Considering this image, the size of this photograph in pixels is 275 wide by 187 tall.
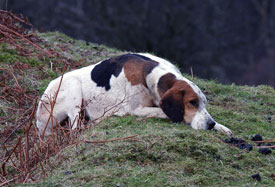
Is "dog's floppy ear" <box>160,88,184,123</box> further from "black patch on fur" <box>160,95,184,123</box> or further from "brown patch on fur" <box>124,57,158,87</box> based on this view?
"brown patch on fur" <box>124,57,158,87</box>

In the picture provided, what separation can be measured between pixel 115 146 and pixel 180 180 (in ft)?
3.46

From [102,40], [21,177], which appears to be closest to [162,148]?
[21,177]

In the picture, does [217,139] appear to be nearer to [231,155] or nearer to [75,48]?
[231,155]

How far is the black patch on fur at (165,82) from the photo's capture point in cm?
830

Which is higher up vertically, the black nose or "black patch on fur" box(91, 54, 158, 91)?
"black patch on fur" box(91, 54, 158, 91)

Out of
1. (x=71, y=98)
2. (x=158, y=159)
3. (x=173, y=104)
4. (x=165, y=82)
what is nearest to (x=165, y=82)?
(x=165, y=82)

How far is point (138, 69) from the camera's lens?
8672mm

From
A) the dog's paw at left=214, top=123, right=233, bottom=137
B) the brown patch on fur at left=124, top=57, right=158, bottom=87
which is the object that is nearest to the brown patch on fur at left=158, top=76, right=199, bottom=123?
the dog's paw at left=214, top=123, right=233, bottom=137

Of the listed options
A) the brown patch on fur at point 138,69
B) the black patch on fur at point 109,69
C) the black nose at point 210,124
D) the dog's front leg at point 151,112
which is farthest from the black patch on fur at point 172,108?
the black patch on fur at point 109,69

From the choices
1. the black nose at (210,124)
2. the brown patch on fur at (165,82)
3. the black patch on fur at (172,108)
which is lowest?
the black nose at (210,124)

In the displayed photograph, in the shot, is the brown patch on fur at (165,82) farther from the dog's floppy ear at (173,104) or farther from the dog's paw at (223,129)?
the dog's paw at (223,129)

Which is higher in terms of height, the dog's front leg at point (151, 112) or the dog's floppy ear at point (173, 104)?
the dog's floppy ear at point (173, 104)

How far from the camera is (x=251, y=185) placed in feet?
21.2

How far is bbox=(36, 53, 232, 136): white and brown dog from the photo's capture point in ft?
26.2
